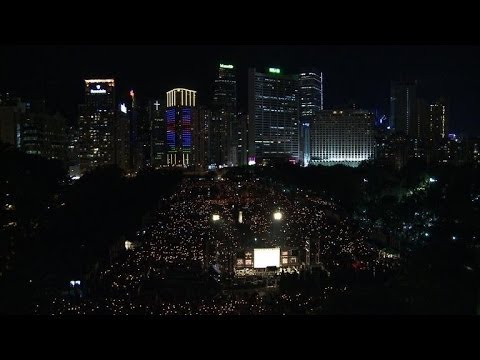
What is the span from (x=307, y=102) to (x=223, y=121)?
5420mm

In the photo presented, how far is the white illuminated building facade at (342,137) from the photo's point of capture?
2938cm

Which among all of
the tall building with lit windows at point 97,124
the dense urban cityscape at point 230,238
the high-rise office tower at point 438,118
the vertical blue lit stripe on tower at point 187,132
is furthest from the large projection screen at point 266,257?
the vertical blue lit stripe on tower at point 187,132

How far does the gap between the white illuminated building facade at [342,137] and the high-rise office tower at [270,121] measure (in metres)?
1.31

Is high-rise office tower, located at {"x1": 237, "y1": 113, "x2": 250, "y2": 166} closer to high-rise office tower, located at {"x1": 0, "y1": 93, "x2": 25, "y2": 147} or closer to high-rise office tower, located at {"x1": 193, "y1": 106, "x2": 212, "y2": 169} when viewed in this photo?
high-rise office tower, located at {"x1": 193, "y1": 106, "x2": 212, "y2": 169}

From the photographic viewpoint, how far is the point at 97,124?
2578 cm

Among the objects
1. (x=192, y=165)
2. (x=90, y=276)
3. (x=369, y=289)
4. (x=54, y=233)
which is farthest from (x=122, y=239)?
(x=192, y=165)

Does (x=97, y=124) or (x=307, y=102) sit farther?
(x=307, y=102)

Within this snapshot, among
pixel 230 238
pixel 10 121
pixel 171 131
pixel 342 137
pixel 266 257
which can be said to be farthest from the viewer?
pixel 171 131

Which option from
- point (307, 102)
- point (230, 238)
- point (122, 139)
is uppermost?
point (307, 102)

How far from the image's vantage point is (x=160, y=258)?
22.8 feet

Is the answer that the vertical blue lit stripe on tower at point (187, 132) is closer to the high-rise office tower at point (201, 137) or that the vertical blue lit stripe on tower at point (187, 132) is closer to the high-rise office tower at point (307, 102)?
the high-rise office tower at point (201, 137)

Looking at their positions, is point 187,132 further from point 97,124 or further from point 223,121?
point 97,124

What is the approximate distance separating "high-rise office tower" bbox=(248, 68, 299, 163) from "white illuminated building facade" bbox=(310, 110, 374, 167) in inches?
51.7

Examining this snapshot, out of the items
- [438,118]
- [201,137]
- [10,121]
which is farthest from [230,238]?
[201,137]
